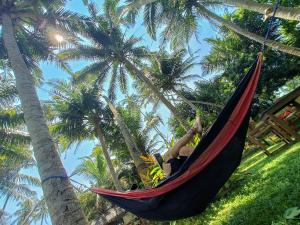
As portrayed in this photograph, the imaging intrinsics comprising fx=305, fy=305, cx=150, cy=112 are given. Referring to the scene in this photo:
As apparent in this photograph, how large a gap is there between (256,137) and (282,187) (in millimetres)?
4395

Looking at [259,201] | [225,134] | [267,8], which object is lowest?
[259,201]

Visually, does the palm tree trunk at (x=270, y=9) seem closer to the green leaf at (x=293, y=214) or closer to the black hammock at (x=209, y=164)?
the black hammock at (x=209, y=164)

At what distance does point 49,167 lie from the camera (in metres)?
3.93

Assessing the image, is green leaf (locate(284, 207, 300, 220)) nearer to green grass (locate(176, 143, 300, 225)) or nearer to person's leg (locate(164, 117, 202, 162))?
green grass (locate(176, 143, 300, 225))

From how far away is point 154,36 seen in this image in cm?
1337


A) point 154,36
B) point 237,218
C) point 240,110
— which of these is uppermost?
point 154,36

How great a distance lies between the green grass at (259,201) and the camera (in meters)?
3.27

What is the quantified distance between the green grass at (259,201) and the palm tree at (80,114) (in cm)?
937

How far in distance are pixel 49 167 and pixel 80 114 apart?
1079cm

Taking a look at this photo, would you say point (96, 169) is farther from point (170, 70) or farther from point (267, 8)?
point (267, 8)

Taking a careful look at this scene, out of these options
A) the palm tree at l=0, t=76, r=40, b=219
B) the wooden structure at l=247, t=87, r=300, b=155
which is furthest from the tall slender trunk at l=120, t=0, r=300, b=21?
the palm tree at l=0, t=76, r=40, b=219

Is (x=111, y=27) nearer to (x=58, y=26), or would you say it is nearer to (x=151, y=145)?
(x=151, y=145)

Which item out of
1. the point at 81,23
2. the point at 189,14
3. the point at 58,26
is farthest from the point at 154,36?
the point at 58,26

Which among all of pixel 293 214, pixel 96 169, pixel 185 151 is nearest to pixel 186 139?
pixel 185 151
